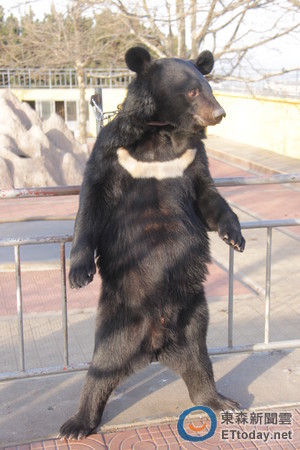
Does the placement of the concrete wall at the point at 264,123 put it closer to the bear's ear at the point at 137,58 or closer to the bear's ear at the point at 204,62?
the bear's ear at the point at 204,62

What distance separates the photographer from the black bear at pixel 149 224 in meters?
2.54

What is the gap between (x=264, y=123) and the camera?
18047mm

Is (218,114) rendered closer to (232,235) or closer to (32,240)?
(232,235)

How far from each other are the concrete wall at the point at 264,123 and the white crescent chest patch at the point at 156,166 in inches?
510

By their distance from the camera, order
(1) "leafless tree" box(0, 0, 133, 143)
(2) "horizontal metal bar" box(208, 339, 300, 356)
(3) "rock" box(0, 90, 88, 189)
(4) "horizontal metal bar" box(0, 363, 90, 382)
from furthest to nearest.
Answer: (1) "leafless tree" box(0, 0, 133, 143)
(3) "rock" box(0, 90, 88, 189)
(2) "horizontal metal bar" box(208, 339, 300, 356)
(4) "horizontal metal bar" box(0, 363, 90, 382)

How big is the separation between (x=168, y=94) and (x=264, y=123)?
1608 centimetres

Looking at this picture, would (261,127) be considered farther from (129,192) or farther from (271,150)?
(129,192)

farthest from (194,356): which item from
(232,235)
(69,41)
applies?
(69,41)

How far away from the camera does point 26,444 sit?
8.67 ft

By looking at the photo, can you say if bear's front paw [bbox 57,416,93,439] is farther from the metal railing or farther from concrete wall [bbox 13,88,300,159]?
concrete wall [bbox 13,88,300,159]

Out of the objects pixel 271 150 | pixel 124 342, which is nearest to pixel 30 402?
pixel 124 342

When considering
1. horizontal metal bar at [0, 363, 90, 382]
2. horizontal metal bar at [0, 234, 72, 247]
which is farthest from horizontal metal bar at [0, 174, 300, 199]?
horizontal metal bar at [0, 363, 90, 382]

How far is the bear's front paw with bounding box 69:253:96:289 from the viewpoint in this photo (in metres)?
2.43

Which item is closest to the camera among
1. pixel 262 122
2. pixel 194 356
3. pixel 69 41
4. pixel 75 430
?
pixel 75 430
